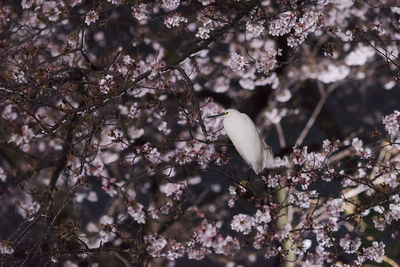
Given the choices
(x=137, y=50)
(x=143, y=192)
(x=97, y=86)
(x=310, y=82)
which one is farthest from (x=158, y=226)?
(x=310, y=82)

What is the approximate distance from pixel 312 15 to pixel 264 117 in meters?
4.52

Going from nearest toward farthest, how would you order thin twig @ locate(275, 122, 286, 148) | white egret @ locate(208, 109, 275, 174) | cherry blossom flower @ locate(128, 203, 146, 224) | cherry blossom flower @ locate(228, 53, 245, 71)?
1. white egret @ locate(208, 109, 275, 174)
2. cherry blossom flower @ locate(228, 53, 245, 71)
3. cherry blossom flower @ locate(128, 203, 146, 224)
4. thin twig @ locate(275, 122, 286, 148)

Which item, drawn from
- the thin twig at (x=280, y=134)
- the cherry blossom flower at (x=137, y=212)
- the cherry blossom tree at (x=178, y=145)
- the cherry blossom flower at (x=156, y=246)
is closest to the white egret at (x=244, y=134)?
the cherry blossom tree at (x=178, y=145)

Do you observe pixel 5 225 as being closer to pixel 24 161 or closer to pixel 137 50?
pixel 24 161

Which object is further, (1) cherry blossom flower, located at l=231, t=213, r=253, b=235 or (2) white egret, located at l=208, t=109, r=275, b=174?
(1) cherry blossom flower, located at l=231, t=213, r=253, b=235

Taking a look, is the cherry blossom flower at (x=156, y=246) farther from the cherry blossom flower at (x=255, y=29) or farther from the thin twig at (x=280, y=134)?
the thin twig at (x=280, y=134)

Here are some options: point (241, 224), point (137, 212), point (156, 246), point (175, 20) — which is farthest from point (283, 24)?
point (156, 246)

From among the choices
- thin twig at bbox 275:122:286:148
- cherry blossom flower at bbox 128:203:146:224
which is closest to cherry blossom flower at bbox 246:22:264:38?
cherry blossom flower at bbox 128:203:146:224

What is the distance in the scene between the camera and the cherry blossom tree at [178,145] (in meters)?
4.90

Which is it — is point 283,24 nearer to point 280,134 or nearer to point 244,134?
point 244,134

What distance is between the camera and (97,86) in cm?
475

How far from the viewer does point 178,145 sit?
767 cm

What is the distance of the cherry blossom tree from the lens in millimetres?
4898

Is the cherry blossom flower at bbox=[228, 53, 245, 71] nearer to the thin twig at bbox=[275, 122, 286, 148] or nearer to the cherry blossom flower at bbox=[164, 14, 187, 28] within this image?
the cherry blossom flower at bbox=[164, 14, 187, 28]
